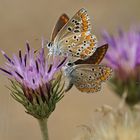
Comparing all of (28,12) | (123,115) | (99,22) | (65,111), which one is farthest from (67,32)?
(28,12)

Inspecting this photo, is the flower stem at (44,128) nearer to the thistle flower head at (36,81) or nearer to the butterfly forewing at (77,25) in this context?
the thistle flower head at (36,81)

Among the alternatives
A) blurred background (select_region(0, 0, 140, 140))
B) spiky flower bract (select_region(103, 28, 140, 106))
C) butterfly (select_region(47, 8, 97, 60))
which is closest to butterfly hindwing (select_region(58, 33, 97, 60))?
butterfly (select_region(47, 8, 97, 60))

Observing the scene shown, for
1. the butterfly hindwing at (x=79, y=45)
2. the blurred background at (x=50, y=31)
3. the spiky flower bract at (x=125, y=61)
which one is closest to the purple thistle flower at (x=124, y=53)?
the spiky flower bract at (x=125, y=61)

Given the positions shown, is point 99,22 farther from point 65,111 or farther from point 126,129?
point 126,129

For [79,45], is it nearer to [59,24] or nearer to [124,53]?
[59,24]

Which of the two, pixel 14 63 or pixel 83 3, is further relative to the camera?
pixel 83 3

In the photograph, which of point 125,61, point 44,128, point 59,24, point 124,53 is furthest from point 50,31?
point 44,128
